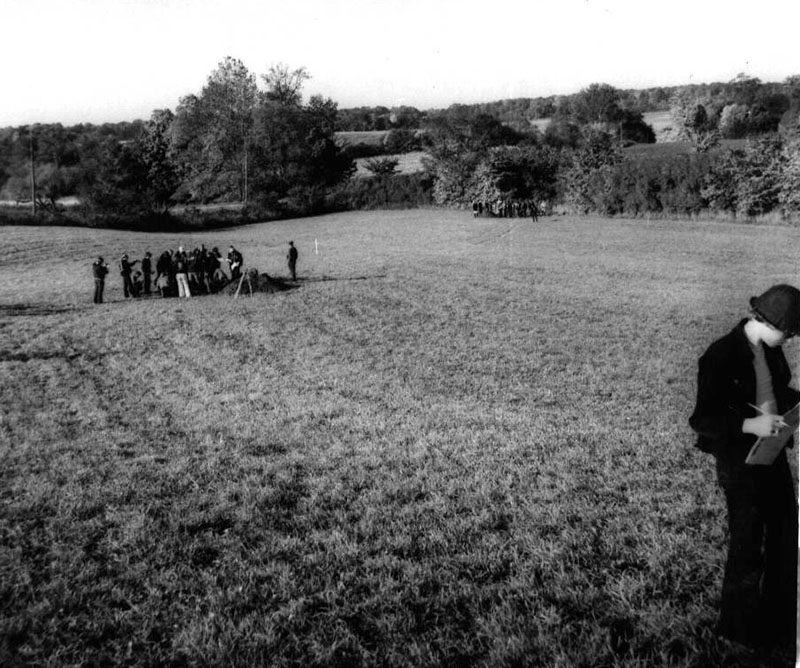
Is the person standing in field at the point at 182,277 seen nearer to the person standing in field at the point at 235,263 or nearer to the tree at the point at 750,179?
the person standing in field at the point at 235,263

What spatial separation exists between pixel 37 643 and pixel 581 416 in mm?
7425

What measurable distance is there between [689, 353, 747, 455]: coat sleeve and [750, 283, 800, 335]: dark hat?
38 centimetres

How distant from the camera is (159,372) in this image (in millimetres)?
13352

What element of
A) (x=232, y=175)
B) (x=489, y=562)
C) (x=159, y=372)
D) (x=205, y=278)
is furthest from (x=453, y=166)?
(x=489, y=562)

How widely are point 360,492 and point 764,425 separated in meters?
4.08

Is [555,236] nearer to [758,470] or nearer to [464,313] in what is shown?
[464,313]

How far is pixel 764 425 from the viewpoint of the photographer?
146 inches

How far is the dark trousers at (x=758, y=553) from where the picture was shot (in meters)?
3.85

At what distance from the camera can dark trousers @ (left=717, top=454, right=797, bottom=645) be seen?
3.85 meters

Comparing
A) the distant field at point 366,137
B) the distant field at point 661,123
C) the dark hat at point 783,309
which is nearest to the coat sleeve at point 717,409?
the dark hat at point 783,309

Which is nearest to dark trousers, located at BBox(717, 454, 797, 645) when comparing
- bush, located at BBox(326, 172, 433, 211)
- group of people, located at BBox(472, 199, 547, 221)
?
group of people, located at BBox(472, 199, 547, 221)

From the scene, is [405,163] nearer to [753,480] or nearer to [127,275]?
[127,275]

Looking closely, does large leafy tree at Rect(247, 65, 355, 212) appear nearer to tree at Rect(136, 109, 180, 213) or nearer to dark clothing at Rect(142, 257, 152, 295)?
tree at Rect(136, 109, 180, 213)

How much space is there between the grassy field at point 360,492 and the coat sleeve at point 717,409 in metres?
1.26
